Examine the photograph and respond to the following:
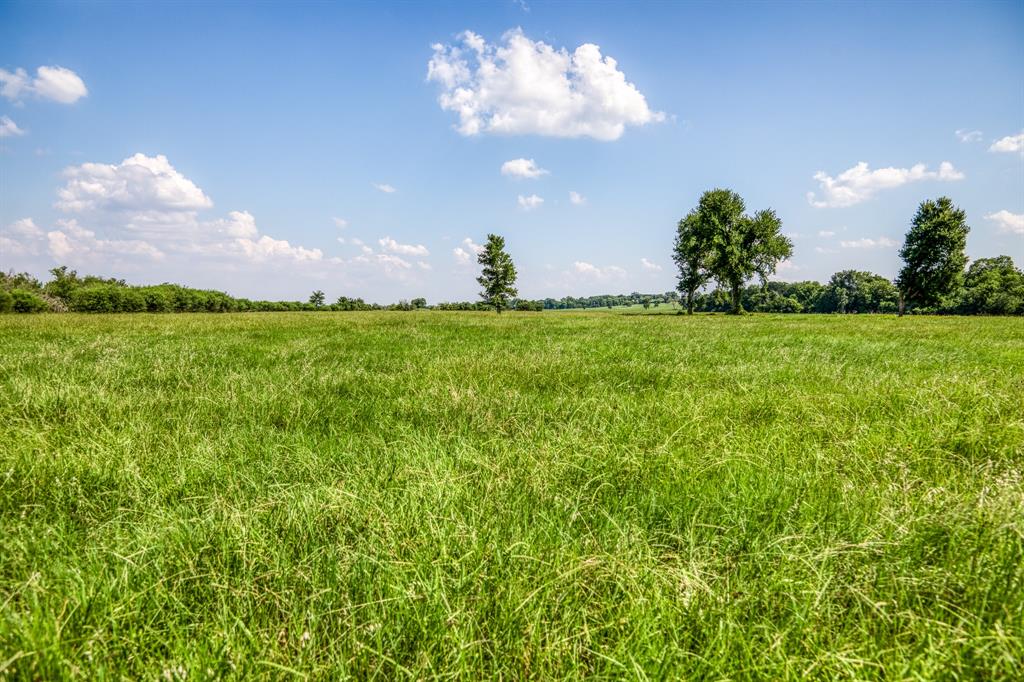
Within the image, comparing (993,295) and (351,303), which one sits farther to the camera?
(351,303)

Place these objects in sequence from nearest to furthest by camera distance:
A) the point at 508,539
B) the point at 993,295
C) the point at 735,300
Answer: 1. the point at 508,539
2. the point at 735,300
3. the point at 993,295

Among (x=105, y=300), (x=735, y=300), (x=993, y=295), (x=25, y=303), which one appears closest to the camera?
(x=25, y=303)

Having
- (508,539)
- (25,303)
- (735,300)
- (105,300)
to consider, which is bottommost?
(508,539)

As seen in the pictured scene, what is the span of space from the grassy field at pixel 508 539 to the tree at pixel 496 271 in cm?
6657

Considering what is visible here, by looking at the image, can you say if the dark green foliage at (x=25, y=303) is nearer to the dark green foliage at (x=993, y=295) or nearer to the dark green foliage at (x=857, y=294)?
the dark green foliage at (x=993, y=295)

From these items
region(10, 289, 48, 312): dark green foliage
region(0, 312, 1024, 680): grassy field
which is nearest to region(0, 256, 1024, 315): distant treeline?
region(10, 289, 48, 312): dark green foliage

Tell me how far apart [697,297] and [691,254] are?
7.93m

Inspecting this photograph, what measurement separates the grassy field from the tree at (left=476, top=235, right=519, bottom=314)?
66.6m

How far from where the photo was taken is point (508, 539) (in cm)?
220

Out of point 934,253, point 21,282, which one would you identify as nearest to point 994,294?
point 934,253

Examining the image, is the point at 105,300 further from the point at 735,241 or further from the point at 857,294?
the point at 857,294

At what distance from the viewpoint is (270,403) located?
4938mm

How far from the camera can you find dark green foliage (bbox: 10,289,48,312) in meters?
45.9

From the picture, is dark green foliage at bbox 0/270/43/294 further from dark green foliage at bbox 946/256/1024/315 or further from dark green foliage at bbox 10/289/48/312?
dark green foliage at bbox 946/256/1024/315
